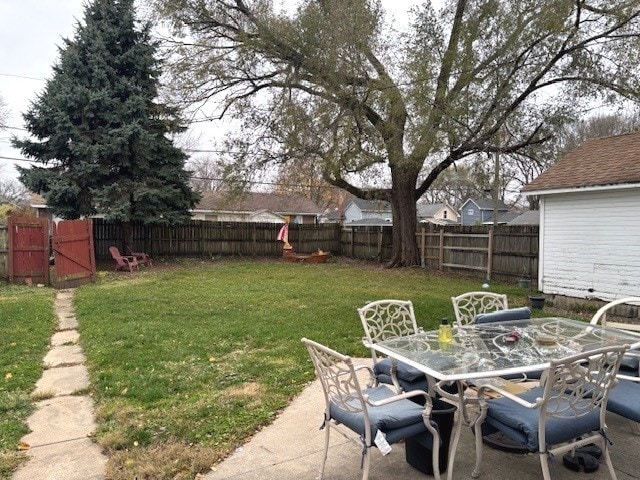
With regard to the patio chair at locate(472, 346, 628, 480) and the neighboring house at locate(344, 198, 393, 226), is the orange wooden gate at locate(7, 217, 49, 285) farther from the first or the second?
the neighboring house at locate(344, 198, 393, 226)

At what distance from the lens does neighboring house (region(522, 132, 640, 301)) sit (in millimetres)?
7879

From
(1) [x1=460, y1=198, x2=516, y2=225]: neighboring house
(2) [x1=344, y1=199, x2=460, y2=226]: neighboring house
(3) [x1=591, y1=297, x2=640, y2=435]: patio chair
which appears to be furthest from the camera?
(2) [x1=344, y1=199, x2=460, y2=226]: neighboring house

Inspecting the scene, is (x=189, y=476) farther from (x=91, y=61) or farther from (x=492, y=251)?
(x=91, y=61)

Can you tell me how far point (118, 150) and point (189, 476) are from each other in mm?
12637

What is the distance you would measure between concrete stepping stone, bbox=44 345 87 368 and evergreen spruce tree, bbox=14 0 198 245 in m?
8.53

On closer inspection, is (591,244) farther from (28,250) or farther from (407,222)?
(28,250)

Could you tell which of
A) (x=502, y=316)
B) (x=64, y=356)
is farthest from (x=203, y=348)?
(x=502, y=316)

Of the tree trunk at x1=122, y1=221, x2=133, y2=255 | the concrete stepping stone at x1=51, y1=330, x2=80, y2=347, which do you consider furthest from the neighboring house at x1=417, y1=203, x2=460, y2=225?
the concrete stepping stone at x1=51, y1=330, x2=80, y2=347

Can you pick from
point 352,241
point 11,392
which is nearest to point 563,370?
point 11,392

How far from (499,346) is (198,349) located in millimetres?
3504

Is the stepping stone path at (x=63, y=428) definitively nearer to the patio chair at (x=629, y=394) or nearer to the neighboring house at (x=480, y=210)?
the patio chair at (x=629, y=394)

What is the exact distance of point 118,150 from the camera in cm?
1340

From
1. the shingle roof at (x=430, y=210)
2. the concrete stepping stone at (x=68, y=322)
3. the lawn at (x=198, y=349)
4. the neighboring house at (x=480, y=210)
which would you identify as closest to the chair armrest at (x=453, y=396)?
the lawn at (x=198, y=349)

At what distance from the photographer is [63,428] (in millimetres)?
3336
